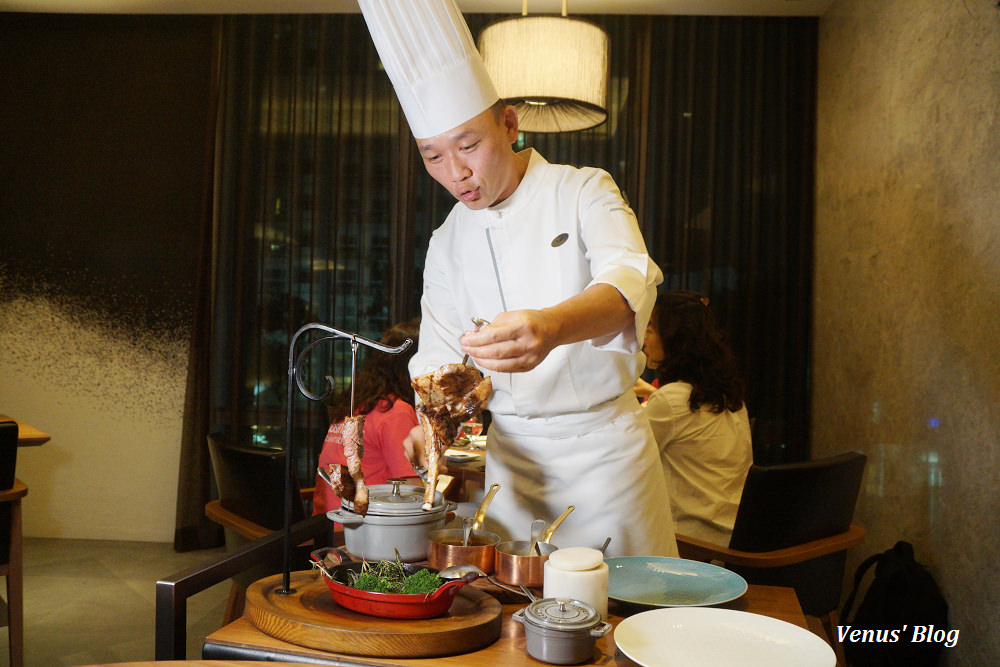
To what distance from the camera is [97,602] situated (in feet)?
11.3

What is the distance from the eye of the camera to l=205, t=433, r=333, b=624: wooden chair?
2.15 metres

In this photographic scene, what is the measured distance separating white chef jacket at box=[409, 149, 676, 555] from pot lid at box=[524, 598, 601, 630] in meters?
0.49

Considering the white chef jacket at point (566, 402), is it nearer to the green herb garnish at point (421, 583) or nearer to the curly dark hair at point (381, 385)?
the green herb garnish at point (421, 583)

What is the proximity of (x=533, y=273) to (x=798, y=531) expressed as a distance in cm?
118

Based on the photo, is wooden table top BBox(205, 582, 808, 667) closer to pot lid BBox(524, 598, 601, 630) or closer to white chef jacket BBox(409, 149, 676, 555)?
pot lid BBox(524, 598, 601, 630)

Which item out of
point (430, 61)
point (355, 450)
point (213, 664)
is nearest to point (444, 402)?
point (355, 450)

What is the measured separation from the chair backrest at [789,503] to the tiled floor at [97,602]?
1.96 metres

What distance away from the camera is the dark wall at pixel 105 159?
14.9ft

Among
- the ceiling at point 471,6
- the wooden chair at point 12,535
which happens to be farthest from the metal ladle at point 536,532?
the ceiling at point 471,6

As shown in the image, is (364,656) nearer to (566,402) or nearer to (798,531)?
(566,402)

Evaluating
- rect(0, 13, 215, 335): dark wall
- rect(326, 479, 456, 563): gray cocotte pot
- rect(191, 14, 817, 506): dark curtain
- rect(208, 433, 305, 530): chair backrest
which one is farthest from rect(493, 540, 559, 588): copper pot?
rect(0, 13, 215, 335): dark wall

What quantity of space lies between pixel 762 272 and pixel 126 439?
12.0ft

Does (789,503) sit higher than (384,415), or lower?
lower

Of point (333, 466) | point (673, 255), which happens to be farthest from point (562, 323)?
point (673, 255)
